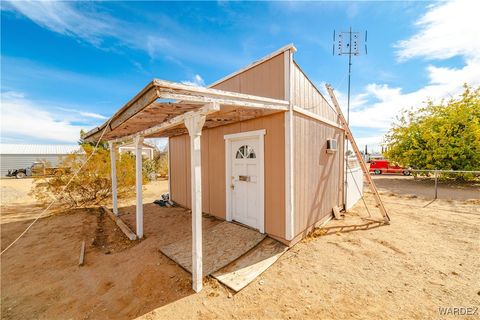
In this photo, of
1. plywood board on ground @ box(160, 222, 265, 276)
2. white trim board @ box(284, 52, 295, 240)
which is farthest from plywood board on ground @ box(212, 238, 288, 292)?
white trim board @ box(284, 52, 295, 240)

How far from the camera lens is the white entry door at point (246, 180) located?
4.42 m

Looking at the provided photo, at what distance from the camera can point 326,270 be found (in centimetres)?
330

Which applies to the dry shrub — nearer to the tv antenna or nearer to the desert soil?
the desert soil

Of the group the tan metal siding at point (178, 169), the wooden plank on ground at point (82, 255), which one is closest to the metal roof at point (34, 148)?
the tan metal siding at point (178, 169)

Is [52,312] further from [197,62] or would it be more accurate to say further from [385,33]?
[385,33]

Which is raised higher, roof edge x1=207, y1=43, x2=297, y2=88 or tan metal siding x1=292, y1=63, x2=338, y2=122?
roof edge x1=207, y1=43, x2=297, y2=88

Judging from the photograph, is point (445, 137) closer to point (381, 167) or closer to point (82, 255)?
point (381, 167)

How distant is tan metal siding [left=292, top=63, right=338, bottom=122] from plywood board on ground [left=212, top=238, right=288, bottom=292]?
2.91 metres

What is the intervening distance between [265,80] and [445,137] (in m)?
13.1

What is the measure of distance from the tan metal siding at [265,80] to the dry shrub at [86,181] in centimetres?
657

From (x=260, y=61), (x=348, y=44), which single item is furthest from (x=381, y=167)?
(x=260, y=61)

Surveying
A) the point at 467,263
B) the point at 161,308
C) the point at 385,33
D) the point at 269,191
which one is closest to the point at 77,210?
the point at 161,308

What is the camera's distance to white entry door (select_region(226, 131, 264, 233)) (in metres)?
4.42

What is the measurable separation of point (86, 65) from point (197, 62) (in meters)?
4.59
